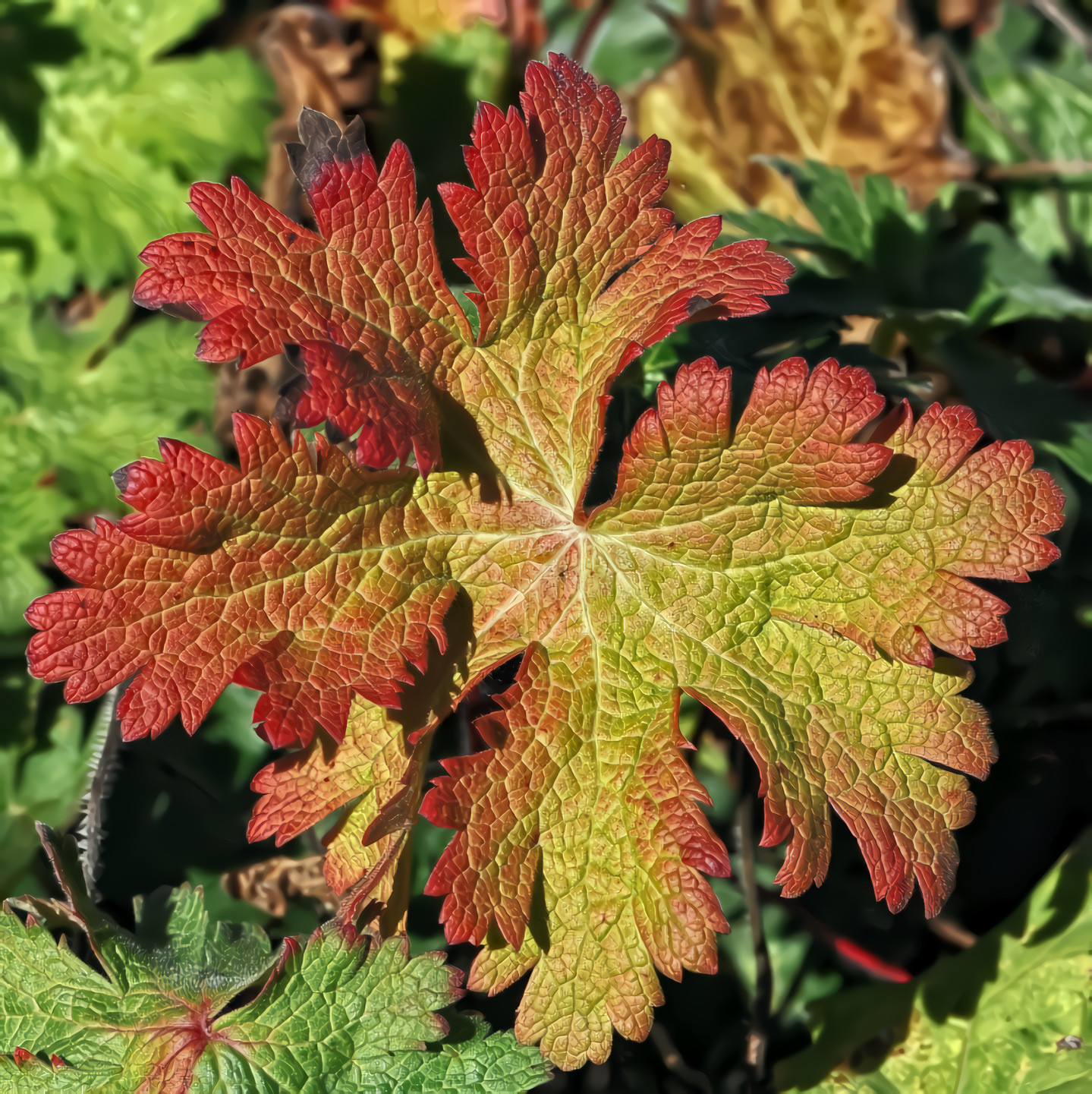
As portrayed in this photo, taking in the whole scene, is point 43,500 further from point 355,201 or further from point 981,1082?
point 981,1082

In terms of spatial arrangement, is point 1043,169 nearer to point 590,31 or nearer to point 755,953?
point 590,31

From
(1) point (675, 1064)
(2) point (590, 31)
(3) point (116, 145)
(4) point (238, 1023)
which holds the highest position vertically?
(2) point (590, 31)

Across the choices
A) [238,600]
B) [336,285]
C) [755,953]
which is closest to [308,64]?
[336,285]

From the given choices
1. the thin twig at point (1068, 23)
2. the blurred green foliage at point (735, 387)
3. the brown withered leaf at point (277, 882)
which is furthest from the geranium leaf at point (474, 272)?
the thin twig at point (1068, 23)

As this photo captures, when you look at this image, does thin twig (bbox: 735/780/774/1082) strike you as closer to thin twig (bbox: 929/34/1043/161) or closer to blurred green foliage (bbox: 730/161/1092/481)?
blurred green foliage (bbox: 730/161/1092/481)

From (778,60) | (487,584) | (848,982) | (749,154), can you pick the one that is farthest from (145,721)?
(778,60)

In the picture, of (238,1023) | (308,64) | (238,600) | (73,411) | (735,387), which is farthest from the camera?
(308,64)

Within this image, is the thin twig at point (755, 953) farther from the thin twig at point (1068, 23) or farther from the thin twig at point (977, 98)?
the thin twig at point (1068, 23)
